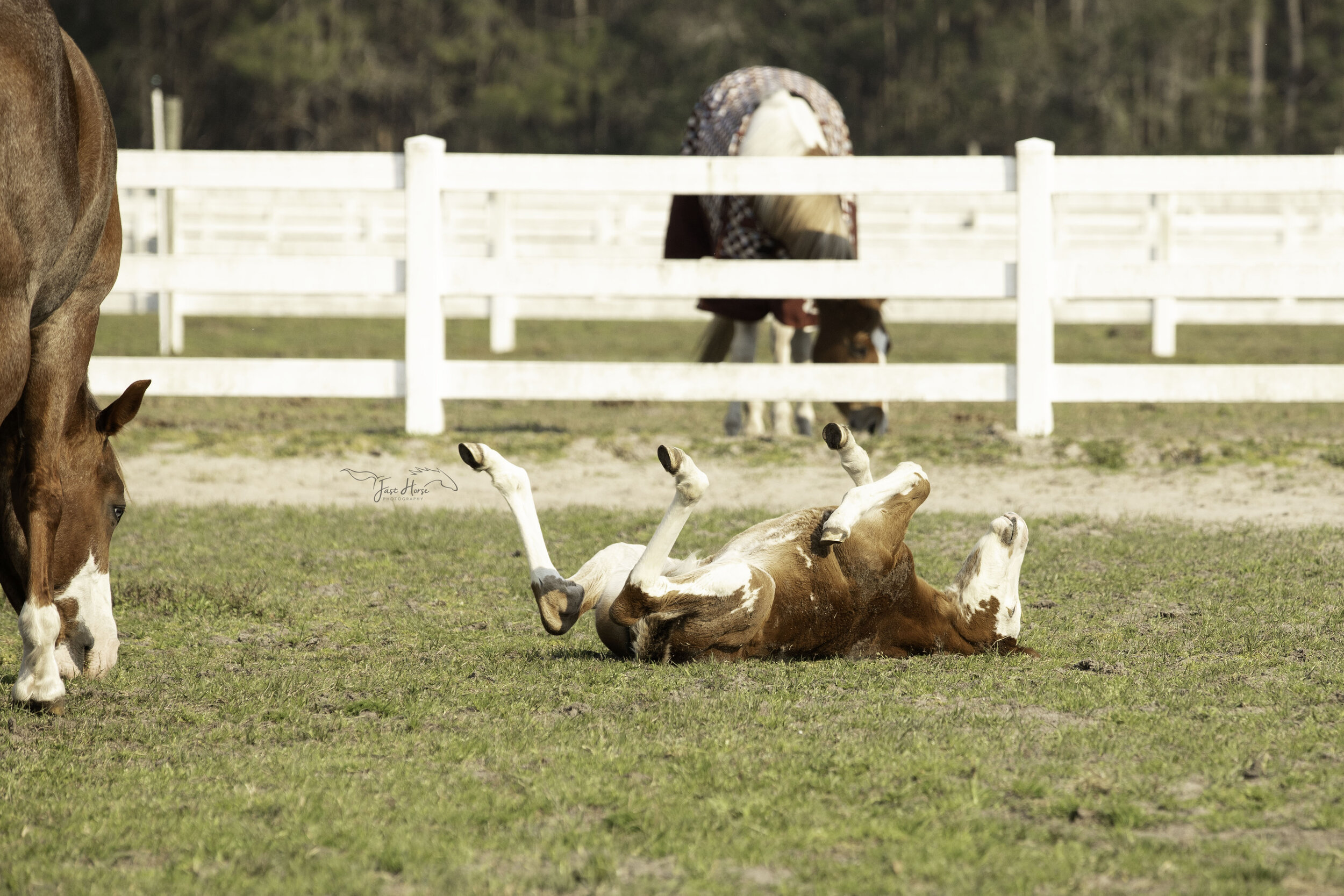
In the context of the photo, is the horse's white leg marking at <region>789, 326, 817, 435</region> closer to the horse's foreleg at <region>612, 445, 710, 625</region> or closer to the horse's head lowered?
the horse's foreleg at <region>612, 445, 710, 625</region>

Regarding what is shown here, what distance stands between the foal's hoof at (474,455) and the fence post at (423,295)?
4388 millimetres

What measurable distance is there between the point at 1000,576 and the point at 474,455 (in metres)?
1.44

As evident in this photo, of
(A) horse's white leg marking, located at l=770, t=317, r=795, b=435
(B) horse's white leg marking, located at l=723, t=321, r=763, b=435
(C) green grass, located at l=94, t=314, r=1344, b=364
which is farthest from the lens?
(C) green grass, located at l=94, t=314, r=1344, b=364

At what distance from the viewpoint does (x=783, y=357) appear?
8.75 metres

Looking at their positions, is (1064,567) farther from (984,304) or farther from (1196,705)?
(984,304)

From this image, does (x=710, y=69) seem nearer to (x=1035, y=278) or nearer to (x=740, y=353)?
(x=740, y=353)

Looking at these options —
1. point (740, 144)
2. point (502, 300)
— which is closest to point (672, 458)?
point (740, 144)

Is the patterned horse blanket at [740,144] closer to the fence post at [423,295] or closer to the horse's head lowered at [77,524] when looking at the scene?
the fence post at [423,295]

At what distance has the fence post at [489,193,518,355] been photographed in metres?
13.7

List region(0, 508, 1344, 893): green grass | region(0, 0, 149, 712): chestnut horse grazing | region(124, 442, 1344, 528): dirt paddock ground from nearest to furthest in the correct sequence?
region(0, 508, 1344, 893): green grass
region(0, 0, 149, 712): chestnut horse grazing
region(124, 442, 1344, 528): dirt paddock ground

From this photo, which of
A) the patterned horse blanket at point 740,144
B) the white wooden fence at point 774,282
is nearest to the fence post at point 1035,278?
the white wooden fence at point 774,282

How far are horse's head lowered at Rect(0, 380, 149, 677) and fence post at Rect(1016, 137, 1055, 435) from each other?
5422mm

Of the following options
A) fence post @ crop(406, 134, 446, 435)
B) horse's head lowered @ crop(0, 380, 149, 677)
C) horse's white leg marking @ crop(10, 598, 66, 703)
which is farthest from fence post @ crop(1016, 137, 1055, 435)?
horse's white leg marking @ crop(10, 598, 66, 703)

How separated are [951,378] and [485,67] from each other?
1624 inches
